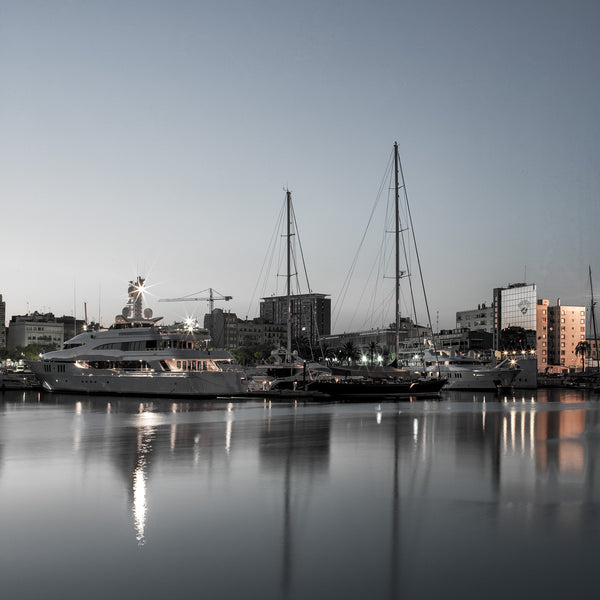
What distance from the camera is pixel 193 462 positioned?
22.9 metres

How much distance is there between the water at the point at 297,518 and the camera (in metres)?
10.7

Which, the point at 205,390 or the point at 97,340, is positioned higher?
the point at 97,340

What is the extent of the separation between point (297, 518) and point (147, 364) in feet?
195

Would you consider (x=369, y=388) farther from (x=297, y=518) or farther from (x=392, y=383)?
(x=297, y=518)

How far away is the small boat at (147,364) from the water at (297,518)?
4014cm

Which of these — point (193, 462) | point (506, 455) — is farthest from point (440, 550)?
point (506, 455)

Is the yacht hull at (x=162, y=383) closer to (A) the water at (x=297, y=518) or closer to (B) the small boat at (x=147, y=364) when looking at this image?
(B) the small boat at (x=147, y=364)

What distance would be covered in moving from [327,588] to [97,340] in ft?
226

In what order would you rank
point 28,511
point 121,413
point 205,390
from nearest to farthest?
point 28,511, point 121,413, point 205,390

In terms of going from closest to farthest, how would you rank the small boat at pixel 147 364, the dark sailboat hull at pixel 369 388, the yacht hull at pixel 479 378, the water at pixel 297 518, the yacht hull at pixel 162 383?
the water at pixel 297 518 → the yacht hull at pixel 162 383 → the small boat at pixel 147 364 → the dark sailboat hull at pixel 369 388 → the yacht hull at pixel 479 378

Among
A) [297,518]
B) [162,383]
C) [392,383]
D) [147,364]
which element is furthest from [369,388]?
[297,518]

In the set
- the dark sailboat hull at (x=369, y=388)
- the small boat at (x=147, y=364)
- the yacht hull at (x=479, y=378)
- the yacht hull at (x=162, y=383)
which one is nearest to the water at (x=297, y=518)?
the yacht hull at (x=162, y=383)

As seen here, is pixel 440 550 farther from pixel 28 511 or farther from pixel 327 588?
pixel 28 511

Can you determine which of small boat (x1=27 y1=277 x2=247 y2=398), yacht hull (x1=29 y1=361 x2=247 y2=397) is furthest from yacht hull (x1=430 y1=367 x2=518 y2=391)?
small boat (x1=27 y1=277 x2=247 y2=398)
